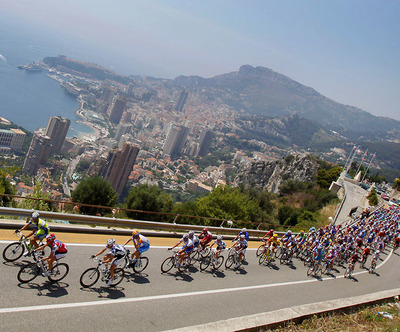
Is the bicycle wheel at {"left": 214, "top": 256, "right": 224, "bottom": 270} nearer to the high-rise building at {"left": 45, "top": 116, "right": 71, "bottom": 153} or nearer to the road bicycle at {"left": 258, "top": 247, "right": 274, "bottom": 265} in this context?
the road bicycle at {"left": 258, "top": 247, "right": 274, "bottom": 265}

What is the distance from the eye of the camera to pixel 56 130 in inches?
3482

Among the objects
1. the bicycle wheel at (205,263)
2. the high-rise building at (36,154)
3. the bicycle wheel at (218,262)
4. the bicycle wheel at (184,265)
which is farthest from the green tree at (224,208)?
Answer: the high-rise building at (36,154)

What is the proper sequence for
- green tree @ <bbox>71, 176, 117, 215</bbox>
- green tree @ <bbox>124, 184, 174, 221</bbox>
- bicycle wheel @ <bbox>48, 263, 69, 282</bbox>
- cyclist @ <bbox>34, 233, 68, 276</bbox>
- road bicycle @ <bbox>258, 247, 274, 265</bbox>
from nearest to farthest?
cyclist @ <bbox>34, 233, 68, 276</bbox> < bicycle wheel @ <bbox>48, 263, 69, 282</bbox> < road bicycle @ <bbox>258, 247, 274, 265</bbox> < green tree @ <bbox>71, 176, 117, 215</bbox> < green tree @ <bbox>124, 184, 174, 221</bbox>

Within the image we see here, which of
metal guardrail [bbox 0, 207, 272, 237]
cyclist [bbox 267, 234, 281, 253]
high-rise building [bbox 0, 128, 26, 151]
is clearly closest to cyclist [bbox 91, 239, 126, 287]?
metal guardrail [bbox 0, 207, 272, 237]

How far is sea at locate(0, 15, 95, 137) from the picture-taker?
105 m

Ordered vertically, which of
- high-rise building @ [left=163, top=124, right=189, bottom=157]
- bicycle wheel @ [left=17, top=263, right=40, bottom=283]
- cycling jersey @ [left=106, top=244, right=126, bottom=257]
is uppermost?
cycling jersey @ [left=106, top=244, right=126, bottom=257]

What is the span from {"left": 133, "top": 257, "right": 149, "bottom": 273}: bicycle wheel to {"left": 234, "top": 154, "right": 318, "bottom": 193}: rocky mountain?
50.6 meters

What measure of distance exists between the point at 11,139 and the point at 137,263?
79.4 meters

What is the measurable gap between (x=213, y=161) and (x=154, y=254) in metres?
147

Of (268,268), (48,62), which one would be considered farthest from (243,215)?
(48,62)

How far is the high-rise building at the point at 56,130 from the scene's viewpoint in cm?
8694

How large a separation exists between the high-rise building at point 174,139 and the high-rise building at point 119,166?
67801mm

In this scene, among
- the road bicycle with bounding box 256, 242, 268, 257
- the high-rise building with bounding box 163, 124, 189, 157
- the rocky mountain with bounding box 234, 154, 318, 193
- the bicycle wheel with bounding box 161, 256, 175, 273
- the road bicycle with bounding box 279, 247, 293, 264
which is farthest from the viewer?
the high-rise building with bounding box 163, 124, 189, 157

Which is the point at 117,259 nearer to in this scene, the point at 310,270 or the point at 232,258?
the point at 232,258
